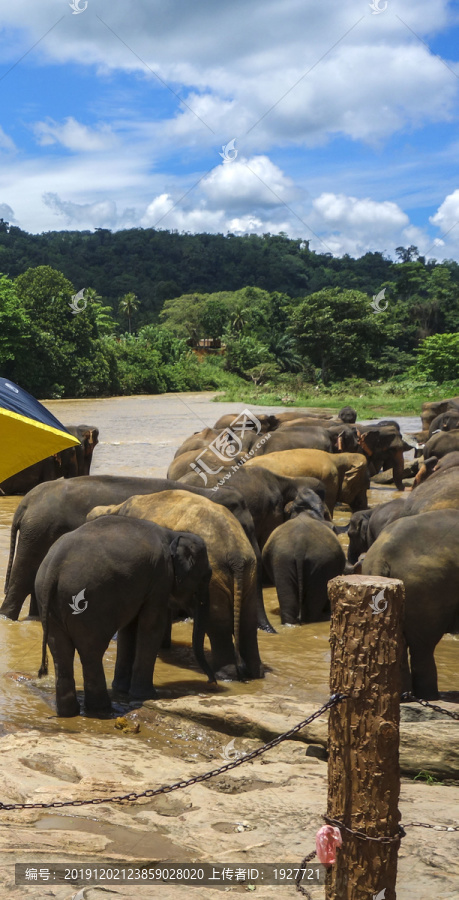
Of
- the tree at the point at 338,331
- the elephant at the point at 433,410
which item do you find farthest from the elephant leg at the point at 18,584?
the tree at the point at 338,331

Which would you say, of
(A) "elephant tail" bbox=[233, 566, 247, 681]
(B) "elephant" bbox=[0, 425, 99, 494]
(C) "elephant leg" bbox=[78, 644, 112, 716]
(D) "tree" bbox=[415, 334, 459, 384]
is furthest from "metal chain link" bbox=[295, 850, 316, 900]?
(D) "tree" bbox=[415, 334, 459, 384]

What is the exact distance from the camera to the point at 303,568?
9.34 meters

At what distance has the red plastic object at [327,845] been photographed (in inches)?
138

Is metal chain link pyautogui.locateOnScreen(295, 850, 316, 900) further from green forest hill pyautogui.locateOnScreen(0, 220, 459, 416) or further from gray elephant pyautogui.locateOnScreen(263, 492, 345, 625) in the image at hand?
green forest hill pyautogui.locateOnScreen(0, 220, 459, 416)

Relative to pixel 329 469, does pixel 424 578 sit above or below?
below

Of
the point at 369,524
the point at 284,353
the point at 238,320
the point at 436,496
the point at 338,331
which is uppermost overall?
the point at 238,320

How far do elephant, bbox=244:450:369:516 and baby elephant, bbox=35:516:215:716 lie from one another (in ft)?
16.4

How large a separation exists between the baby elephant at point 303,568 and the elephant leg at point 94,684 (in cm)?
318

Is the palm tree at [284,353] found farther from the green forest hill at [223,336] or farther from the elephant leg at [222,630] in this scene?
the elephant leg at [222,630]

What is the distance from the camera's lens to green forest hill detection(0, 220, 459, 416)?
4975 cm

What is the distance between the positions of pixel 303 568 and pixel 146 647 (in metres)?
2.87

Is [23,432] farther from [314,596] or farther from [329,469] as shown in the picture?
[329,469]

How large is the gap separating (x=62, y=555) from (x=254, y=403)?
1663 inches

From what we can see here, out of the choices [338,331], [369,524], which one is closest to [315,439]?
[369,524]
